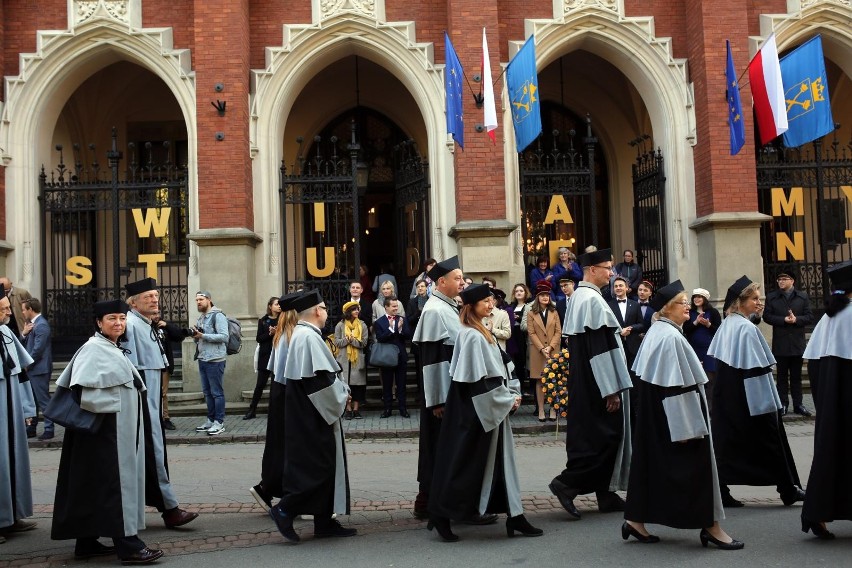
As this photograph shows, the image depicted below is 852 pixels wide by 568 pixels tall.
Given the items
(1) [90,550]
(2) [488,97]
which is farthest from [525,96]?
(1) [90,550]

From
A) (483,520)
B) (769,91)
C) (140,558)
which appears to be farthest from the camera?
(769,91)

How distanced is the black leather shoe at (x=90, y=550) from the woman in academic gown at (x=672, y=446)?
351cm

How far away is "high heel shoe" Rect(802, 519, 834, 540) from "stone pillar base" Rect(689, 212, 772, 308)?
8319 mm

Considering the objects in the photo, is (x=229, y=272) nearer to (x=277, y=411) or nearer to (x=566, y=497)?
(x=277, y=411)

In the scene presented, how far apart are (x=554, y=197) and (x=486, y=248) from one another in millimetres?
1871

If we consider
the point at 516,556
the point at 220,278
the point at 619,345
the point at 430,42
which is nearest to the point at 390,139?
the point at 430,42

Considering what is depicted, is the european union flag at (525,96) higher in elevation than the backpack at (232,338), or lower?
higher

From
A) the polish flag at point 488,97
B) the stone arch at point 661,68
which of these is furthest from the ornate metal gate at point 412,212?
the stone arch at point 661,68

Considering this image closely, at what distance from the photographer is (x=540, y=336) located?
11.3m

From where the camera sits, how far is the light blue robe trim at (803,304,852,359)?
18.4 ft

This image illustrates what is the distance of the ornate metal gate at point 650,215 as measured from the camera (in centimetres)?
1488

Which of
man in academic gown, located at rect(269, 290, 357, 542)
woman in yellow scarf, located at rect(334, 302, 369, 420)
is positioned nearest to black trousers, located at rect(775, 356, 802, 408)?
woman in yellow scarf, located at rect(334, 302, 369, 420)

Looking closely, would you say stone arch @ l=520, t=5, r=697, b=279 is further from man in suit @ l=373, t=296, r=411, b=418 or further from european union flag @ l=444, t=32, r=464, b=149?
man in suit @ l=373, t=296, r=411, b=418

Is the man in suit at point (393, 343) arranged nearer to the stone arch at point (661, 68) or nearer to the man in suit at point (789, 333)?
the man in suit at point (789, 333)
